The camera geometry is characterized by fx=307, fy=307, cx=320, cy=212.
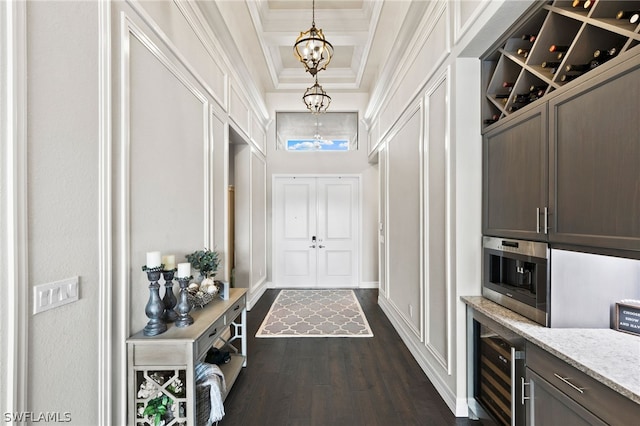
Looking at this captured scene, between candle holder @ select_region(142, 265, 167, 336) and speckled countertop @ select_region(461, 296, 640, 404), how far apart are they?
197 cm

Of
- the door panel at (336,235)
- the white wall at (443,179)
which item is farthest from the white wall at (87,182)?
the door panel at (336,235)

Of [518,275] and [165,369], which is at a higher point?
[518,275]

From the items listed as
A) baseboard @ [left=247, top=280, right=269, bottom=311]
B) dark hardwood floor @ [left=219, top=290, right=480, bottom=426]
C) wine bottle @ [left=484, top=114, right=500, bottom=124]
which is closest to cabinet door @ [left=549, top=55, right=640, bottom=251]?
wine bottle @ [left=484, top=114, right=500, bottom=124]

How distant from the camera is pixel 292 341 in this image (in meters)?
3.56

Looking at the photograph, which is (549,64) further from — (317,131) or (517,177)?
(317,131)

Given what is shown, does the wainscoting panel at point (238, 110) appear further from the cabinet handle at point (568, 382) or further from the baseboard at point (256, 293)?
the cabinet handle at point (568, 382)

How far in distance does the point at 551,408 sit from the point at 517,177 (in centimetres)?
122

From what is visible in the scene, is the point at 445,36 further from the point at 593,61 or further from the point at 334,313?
the point at 334,313

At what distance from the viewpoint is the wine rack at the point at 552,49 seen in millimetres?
1362

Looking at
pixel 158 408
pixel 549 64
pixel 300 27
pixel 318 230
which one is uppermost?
pixel 300 27

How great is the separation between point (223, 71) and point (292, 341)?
10.2 feet

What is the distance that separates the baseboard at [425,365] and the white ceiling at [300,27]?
3129 mm

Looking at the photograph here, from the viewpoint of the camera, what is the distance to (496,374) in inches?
73.9

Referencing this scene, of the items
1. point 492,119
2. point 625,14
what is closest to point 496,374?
point 492,119
